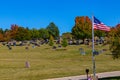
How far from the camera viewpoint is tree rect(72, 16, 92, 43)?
104 meters

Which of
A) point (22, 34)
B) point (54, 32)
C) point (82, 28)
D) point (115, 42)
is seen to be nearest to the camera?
point (115, 42)

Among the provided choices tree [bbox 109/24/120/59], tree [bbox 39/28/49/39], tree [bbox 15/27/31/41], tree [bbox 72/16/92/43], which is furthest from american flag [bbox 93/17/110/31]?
tree [bbox 39/28/49/39]

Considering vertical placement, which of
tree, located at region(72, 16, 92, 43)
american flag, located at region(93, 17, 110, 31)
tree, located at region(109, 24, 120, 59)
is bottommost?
tree, located at region(109, 24, 120, 59)

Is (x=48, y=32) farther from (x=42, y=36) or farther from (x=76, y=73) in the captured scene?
(x=76, y=73)

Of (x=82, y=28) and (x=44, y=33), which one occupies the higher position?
(x=44, y=33)

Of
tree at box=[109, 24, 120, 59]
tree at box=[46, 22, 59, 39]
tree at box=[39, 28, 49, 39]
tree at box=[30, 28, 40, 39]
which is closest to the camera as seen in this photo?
tree at box=[109, 24, 120, 59]

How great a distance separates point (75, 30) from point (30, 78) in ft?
243

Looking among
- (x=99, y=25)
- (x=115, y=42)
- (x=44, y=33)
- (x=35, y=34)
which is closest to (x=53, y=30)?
(x=44, y=33)

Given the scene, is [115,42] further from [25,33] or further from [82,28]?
[25,33]

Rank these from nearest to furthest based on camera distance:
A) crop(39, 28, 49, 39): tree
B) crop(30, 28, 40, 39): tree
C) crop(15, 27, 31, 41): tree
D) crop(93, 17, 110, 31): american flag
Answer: crop(93, 17, 110, 31): american flag
crop(15, 27, 31, 41): tree
crop(30, 28, 40, 39): tree
crop(39, 28, 49, 39): tree

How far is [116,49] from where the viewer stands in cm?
3000

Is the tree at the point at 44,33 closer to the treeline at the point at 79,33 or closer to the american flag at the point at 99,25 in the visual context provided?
the treeline at the point at 79,33

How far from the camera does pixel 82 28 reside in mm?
104625

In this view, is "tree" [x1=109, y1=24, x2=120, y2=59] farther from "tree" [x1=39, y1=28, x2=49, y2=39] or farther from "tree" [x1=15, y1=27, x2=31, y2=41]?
"tree" [x1=39, y1=28, x2=49, y2=39]
